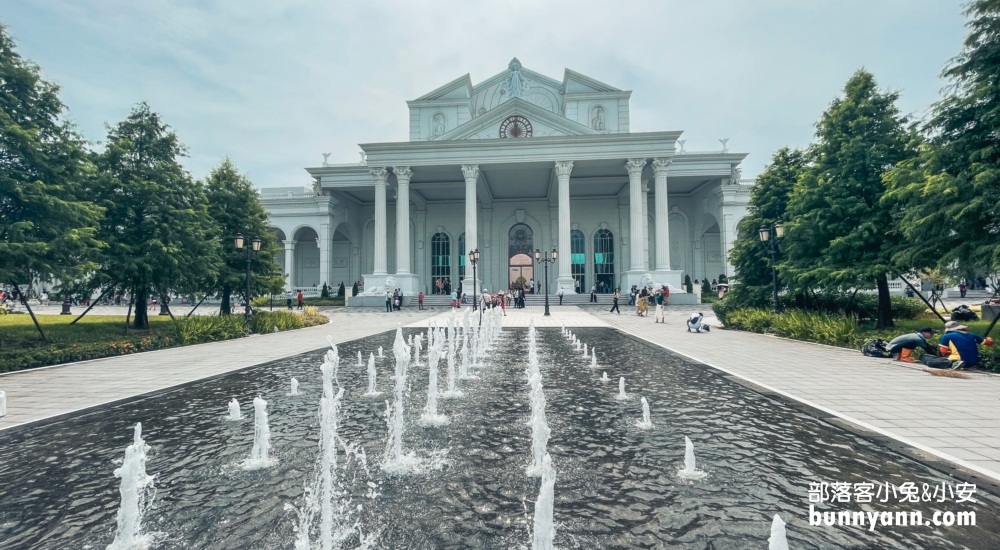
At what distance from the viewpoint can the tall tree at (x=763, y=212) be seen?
16.5 metres

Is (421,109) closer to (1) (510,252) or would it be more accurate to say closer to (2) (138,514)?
(1) (510,252)

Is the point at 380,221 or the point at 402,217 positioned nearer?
the point at 402,217

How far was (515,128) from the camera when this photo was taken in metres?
36.0

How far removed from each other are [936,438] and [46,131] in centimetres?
1751

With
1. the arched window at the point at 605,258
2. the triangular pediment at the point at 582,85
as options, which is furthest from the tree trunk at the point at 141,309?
the triangular pediment at the point at 582,85

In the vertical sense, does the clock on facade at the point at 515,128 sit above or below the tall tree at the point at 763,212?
above

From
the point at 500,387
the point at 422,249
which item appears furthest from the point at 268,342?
the point at 422,249

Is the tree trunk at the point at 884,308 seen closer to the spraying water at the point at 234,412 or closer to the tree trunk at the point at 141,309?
the spraying water at the point at 234,412

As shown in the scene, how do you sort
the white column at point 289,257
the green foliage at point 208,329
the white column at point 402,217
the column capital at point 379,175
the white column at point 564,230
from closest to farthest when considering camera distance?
the green foliage at point 208,329, the white column at point 564,230, the white column at point 402,217, the column capital at point 379,175, the white column at point 289,257

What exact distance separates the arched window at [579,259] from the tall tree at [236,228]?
2730 centimetres

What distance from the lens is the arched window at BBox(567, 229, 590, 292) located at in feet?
133

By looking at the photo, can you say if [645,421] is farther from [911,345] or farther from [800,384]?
[911,345]

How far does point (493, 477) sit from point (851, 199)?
13789mm

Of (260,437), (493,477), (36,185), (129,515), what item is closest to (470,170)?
(36,185)
